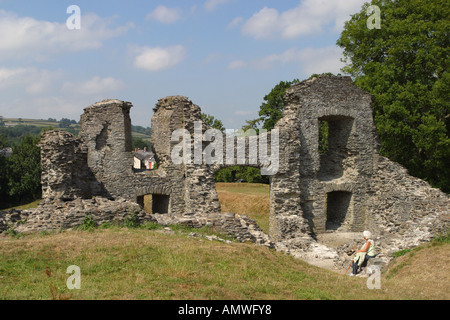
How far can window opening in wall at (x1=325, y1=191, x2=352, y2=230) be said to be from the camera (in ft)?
55.7

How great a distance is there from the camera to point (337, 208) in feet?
57.5


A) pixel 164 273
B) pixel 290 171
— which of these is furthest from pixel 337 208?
pixel 164 273

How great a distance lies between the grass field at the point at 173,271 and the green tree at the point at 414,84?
920cm

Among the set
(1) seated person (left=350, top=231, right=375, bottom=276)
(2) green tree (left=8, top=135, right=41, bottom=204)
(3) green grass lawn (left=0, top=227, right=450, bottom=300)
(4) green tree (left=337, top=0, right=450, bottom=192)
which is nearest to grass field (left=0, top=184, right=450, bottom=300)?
(3) green grass lawn (left=0, top=227, right=450, bottom=300)

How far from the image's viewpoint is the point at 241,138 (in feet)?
48.1

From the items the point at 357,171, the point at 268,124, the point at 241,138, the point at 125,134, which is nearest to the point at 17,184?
the point at 268,124

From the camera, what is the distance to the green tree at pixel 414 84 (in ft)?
58.6

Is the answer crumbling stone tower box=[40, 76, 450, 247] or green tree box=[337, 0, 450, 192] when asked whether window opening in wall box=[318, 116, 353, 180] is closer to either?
crumbling stone tower box=[40, 76, 450, 247]

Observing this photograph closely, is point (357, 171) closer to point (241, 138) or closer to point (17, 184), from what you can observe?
point (241, 138)

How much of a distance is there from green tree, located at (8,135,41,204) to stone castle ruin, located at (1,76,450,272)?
79.7 feet

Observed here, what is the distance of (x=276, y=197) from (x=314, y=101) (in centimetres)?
409

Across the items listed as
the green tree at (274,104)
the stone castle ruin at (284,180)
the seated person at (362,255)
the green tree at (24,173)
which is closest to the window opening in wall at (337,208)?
the stone castle ruin at (284,180)

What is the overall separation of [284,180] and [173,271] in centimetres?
841
